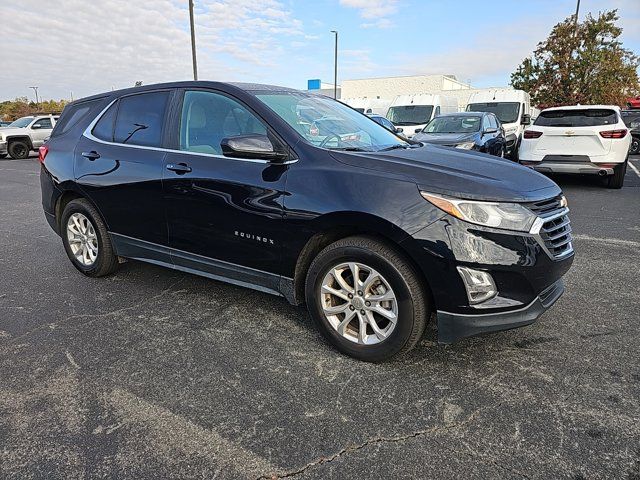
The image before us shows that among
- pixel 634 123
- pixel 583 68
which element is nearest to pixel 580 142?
pixel 634 123

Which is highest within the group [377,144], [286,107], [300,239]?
[286,107]

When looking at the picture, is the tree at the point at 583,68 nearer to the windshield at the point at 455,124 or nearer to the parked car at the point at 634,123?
the parked car at the point at 634,123

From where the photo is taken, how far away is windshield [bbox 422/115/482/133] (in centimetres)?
1004

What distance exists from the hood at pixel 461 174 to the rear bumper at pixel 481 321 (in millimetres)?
619

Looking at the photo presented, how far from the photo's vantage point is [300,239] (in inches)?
115

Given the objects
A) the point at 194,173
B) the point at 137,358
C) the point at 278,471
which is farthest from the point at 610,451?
the point at 194,173

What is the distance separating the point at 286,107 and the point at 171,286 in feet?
6.35

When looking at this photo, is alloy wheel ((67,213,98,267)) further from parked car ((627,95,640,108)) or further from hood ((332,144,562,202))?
parked car ((627,95,640,108))

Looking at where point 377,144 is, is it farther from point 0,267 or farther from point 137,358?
point 0,267

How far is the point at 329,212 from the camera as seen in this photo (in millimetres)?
2760

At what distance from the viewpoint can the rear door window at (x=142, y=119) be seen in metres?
3.70

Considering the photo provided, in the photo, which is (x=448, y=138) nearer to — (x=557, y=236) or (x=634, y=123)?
(x=557, y=236)

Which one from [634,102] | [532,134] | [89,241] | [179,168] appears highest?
[634,102]

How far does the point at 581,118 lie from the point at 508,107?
6387 millimetres
